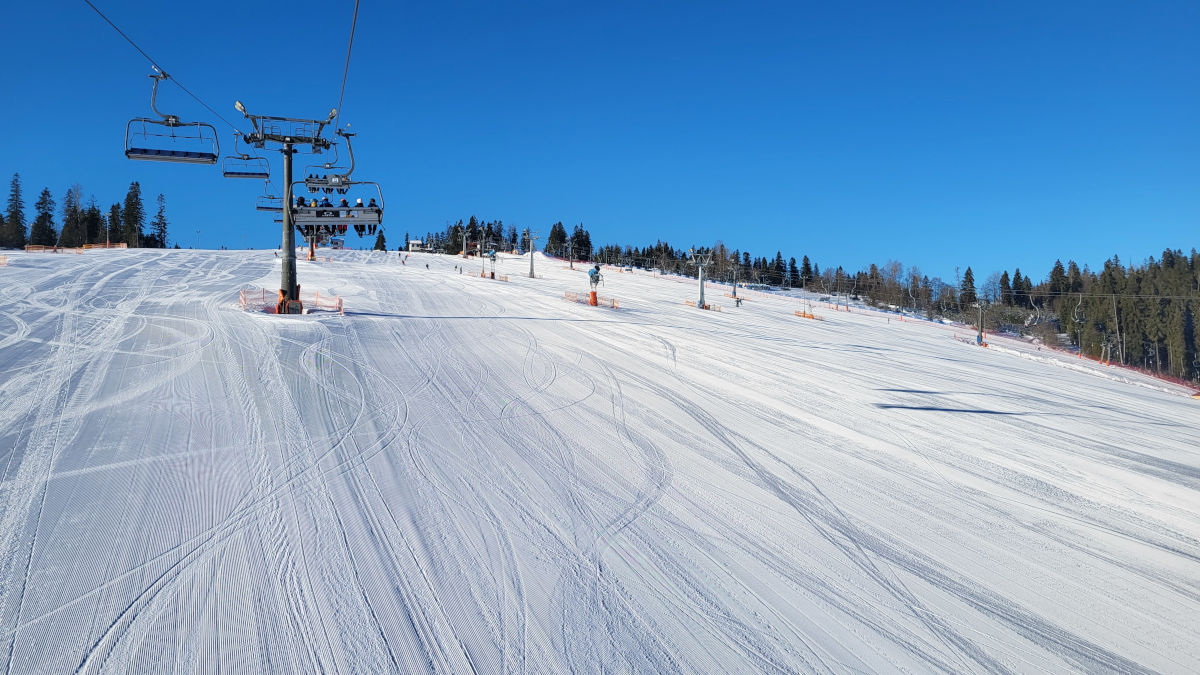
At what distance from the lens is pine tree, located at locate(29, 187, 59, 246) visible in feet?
271

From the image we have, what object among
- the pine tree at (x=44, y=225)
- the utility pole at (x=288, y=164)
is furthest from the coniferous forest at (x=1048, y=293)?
the utility pole at (x=288, y=164)

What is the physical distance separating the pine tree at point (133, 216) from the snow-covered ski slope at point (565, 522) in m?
97.6

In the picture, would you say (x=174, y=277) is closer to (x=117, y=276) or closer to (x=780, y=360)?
(x=117, y=276)

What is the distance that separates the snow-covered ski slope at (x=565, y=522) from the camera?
13.7 ft

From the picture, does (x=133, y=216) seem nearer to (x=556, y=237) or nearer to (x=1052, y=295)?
(x=556, y=237)

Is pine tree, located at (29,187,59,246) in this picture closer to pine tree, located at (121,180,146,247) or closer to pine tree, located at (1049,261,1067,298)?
pine tree, located at (121,180,146,247)

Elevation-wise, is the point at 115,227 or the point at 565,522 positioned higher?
the point at 115,227

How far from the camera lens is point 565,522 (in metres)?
5.97

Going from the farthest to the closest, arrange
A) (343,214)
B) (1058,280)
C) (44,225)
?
(1058,280) → (44,225) → (343,214)

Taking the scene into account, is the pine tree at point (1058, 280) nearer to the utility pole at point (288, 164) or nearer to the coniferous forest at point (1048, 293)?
the coniferous forest at point (1048, 293)

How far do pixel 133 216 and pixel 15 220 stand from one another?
15.8 meters

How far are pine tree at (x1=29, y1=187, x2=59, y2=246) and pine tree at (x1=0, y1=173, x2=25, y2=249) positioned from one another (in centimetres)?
133

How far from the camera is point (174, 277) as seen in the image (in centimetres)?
3466

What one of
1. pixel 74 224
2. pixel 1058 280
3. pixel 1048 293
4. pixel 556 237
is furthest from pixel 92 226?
pixel 1058 280
